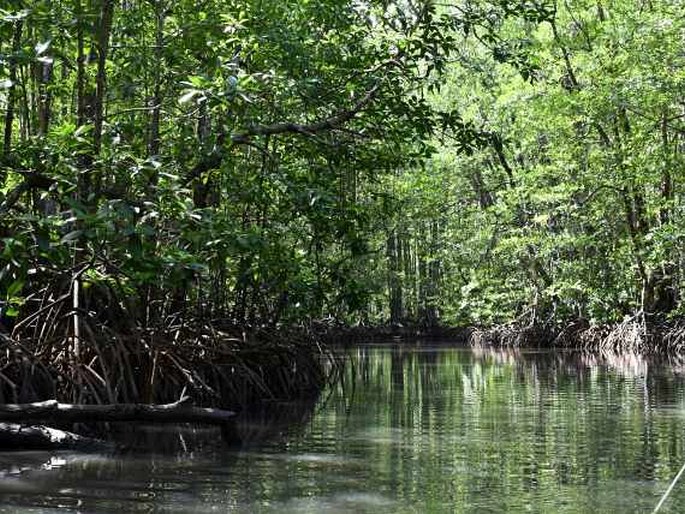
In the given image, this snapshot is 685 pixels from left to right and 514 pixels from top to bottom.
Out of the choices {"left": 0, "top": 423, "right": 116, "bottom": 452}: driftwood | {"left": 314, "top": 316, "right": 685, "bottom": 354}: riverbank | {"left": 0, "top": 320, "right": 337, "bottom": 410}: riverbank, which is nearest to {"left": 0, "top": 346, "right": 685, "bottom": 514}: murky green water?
{"left": 0, "top": 423, "right": 116, "bottom": 452}: driftwood

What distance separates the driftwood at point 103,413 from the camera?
17.5ft

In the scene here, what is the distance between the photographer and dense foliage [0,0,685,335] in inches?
221

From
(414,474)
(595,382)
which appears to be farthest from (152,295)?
(595,382)

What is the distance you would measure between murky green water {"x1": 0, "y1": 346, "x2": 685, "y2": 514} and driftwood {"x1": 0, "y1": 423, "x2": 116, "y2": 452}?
0.40ft

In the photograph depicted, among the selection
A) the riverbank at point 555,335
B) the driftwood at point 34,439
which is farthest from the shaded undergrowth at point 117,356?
the riverbank at point 555,335

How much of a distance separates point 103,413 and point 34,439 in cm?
45

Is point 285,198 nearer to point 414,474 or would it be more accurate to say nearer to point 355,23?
point 355,23

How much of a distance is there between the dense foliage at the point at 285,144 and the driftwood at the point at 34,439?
2.33 ft

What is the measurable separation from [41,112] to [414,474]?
19.8 feet

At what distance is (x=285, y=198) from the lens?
8383 mm

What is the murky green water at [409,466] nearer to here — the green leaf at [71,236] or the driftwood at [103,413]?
the driftwood at [103,413]

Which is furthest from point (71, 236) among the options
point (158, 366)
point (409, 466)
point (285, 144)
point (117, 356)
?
point (285, 144)

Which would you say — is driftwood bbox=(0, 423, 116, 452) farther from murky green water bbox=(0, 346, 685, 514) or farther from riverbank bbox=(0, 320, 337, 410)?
riverbank bbox=(0, 320, 337, 410)

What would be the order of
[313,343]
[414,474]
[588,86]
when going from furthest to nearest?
1. [588,86]
2. [313,343]
3. [414,474]
